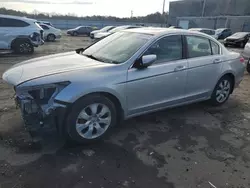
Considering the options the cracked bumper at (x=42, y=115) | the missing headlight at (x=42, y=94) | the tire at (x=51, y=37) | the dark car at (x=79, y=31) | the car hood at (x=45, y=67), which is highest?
the car hood at (x=45, y=67)

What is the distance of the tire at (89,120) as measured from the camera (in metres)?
3.24

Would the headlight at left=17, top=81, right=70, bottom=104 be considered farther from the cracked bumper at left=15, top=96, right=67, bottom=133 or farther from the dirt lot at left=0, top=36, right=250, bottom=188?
the dirt lot at left=0, top=36, right=250, bottom=188

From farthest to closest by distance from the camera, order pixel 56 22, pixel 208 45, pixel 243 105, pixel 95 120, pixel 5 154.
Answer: pixel 56 22
pixel 243 105
pixel 208 45
pixel 95 120
pixel 5 154

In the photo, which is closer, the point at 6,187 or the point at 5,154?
the point at 6,187

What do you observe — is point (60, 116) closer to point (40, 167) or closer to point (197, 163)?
point (40, 167)

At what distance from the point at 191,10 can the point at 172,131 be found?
51.3 m

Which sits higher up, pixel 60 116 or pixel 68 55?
pixel 68 55

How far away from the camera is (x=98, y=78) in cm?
333

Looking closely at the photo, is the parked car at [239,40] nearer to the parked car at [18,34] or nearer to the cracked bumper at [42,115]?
the parked car at [18,34]

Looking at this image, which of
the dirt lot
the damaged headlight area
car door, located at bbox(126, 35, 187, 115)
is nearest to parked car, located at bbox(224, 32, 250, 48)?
the dirt lot

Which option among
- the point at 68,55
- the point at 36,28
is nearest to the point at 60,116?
the point at 68,55

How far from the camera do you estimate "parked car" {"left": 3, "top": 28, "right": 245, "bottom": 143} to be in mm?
3172

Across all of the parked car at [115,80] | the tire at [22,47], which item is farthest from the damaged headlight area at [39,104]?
the tire at [22,47]

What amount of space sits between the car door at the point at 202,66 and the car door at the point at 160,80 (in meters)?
0.19
